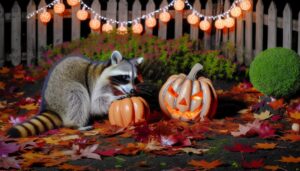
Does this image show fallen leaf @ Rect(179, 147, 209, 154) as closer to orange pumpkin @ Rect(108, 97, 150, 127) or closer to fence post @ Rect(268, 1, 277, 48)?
orange pumpkin @ Rect(108, 97, 150, 127)

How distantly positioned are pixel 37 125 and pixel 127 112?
3.73 feet

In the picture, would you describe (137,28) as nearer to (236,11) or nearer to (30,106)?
(236,11)

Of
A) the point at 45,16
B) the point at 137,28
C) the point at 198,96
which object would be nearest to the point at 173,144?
the point at 198,96

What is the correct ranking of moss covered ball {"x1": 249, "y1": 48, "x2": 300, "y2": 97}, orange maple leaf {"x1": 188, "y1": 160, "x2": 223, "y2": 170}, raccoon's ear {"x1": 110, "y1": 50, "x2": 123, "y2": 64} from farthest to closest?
moss covered ball {"x1": 249, "y1": 48, "x2": 300, "y2": 97} < raccoon's ear {"x1": 110, "y1": 50, "x2": 123, "y2": 64} < orange maple leaf {"x1": 188, "y1": 160, "x2": 223, "y2": 170}

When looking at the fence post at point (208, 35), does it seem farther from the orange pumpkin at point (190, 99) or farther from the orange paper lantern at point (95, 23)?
the orange pumpkin at point (190, 99)

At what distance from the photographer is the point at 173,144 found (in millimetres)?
7711

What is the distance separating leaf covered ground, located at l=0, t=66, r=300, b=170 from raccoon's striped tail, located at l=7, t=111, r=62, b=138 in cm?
9

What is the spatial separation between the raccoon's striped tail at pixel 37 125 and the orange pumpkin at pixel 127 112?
27.9 inches

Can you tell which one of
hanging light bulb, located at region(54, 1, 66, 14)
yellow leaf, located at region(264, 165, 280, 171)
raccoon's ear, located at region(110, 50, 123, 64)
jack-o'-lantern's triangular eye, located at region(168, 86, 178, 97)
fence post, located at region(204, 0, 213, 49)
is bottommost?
yellow leaf, located at region(264, 165, 280, 171)

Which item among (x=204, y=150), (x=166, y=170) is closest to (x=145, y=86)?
(x=204, y=150)

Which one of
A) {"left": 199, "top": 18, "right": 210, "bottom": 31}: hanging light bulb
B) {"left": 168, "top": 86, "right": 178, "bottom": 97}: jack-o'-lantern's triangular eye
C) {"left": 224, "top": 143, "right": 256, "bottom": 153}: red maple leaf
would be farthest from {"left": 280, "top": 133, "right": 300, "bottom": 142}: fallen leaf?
{"left": 199, "top": 18, "right": 210, "bottom": 31}: hanging light bulb

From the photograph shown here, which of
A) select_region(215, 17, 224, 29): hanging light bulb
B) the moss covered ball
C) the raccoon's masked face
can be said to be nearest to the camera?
the raccoon's masked face

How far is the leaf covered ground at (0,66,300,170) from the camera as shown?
7.03 m

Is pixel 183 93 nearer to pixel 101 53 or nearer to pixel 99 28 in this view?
pixel 101 53
